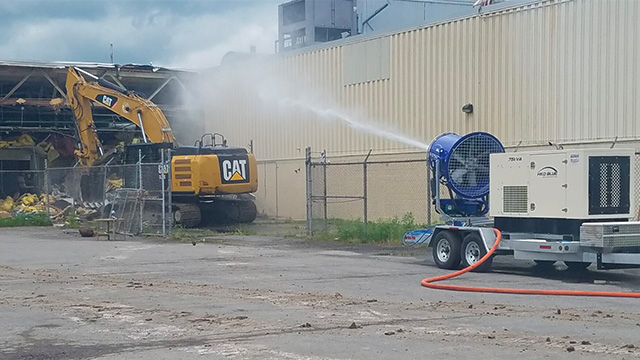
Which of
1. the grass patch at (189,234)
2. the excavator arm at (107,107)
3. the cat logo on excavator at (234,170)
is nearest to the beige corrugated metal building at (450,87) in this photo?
the cat logo on excavator at (234,170)

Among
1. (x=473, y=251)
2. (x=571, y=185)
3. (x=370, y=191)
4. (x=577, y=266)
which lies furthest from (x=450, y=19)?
(x=571, y=185)

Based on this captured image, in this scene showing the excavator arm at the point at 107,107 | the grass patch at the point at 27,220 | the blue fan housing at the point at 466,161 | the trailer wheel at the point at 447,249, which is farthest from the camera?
the grass patch at the point at 27,220

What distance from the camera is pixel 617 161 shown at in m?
14.8

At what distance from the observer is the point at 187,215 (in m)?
28.5

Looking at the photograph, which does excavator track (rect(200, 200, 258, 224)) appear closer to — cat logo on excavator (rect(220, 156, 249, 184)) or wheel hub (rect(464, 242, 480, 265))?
cat logo on excavator (rect(220, 156, 249, 184))

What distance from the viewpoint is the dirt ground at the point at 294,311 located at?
28.5 ft

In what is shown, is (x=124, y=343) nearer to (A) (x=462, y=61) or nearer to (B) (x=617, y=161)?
(B) (x=617, y=161)

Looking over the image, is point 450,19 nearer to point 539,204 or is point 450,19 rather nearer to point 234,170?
point 234,170

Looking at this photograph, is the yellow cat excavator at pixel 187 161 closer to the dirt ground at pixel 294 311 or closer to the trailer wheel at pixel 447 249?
the dirt ground at pixel 294 311

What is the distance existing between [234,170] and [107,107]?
570 centimetres

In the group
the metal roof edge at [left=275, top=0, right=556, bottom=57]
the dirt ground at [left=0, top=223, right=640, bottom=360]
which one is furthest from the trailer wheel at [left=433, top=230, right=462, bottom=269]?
the metal roof edge at [left=275, top=0, right=556, bottom=57]

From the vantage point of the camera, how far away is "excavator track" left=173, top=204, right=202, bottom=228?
2839cm

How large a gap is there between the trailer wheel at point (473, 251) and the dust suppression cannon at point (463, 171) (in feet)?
3.44

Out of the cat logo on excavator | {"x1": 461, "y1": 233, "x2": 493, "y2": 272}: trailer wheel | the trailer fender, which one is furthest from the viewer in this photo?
the cat logo on excavator
